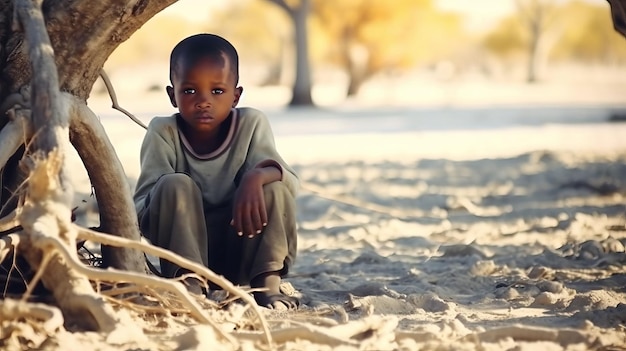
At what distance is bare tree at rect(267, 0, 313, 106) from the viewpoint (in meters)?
26.9

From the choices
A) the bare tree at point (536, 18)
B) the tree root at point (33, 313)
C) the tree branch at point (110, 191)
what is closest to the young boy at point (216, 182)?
the tree branch at point (110, 191)

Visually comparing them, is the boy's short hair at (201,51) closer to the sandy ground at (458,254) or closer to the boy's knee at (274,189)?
the boy's knee at (274,189)

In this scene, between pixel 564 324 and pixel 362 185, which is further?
pixel 362 185

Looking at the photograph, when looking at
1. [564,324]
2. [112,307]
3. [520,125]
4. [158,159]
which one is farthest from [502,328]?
[520,125]

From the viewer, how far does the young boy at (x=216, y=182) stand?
3.38 m

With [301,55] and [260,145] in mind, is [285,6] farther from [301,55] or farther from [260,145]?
[260,145]

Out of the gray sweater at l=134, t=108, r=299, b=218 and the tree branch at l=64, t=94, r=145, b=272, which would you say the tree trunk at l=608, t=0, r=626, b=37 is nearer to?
the gray sweater at l=134, t=108, r=299, b=218

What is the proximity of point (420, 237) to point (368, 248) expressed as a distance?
410 millimetres

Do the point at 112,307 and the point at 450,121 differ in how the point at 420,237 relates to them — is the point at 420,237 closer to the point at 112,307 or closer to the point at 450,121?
the point at 112,307

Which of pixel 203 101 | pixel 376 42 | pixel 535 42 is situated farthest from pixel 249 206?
pixel 535 42

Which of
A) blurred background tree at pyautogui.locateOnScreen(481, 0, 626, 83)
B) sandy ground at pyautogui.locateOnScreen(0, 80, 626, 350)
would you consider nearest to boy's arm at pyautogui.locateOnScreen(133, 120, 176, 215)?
sandy ground at pyautogui.locateOnScreen(0, 80, 626, 350)

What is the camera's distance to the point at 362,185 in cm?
891

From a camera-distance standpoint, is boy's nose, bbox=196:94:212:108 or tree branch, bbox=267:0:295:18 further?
tree branch, bbox=267:0:295:18

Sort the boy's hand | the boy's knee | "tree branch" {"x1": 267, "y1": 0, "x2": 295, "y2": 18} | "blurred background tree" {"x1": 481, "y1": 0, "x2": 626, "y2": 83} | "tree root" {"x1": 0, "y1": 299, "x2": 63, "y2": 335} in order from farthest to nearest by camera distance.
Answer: "blurred background tree" {"x1": 481, "y1": 0, "x2": 626, "y2": 83} < "tree branch" {"x1": 267, "y1": 0, "x2": 295, "y2": 18} < the boy's knee < the boy's hand < "tree root" {"x1": 0, "y1": 299, "x2": 63, "y2": 335}
